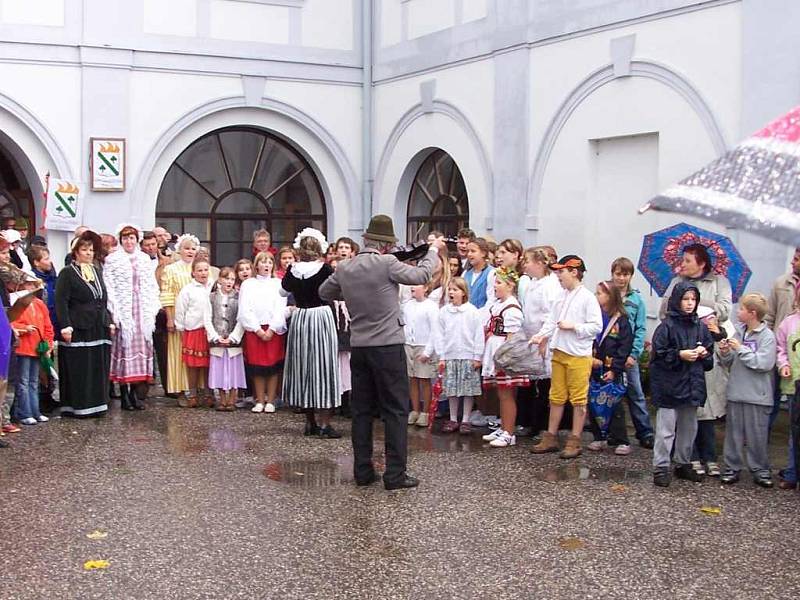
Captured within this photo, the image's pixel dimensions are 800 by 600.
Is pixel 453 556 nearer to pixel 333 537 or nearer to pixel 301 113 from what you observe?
pixel 333 537

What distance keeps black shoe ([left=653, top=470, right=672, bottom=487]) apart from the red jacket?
527 cm

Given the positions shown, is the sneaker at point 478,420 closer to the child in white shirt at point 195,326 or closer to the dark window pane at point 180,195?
the child in white shirt at point 195,326

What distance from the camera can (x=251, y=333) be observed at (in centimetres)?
1046

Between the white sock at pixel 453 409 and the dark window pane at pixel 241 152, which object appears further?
the dark window pane at pixel 241 152

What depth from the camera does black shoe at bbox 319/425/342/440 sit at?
8977 mm

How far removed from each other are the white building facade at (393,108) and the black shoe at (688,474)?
2947 millimetres

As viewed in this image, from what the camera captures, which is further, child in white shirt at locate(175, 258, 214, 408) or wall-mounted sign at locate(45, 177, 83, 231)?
wall-mounted sign at locate(45, 177, 83, 231)

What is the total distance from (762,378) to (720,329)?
421mm

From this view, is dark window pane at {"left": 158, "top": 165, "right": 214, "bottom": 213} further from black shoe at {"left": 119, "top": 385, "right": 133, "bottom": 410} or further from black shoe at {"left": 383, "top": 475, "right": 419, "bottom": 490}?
black shoe at {"left": 383, "top": 475, "right": 419, "bottom": 490}

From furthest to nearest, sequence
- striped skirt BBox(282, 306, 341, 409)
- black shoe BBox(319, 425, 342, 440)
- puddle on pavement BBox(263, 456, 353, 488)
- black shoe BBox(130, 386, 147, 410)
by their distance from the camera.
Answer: black shoe BBox(130, 386, 147, 410), black shoe BBox(319, 425, 342, 440), striped skirt BBox(282, 306, 341, 409), puddle on pavement BBox(263, 456, 353, 488)

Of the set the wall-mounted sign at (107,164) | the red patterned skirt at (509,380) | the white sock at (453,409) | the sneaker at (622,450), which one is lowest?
the sneaker at (622,450)

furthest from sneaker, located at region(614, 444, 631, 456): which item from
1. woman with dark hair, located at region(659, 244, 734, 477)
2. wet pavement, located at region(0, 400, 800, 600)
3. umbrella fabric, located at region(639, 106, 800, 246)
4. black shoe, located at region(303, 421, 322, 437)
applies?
umbrella fabric, located at region(639, 106, 800, 246)

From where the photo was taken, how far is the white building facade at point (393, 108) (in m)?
10.6

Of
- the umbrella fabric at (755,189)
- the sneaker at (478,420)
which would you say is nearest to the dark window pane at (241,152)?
the sneaker at (478,420)
